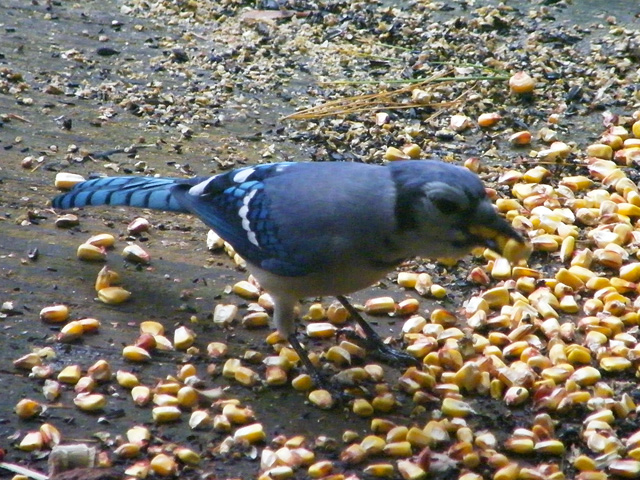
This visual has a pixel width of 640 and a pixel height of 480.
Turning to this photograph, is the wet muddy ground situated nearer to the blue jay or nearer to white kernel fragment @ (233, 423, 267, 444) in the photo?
Answer: white kernel fragment @ (233, 423, 267, 444)

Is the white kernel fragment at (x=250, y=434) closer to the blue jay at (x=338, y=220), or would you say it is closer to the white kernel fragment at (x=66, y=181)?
the blue jay at (x=338, y=220)

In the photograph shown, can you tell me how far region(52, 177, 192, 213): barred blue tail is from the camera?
12.0 feet

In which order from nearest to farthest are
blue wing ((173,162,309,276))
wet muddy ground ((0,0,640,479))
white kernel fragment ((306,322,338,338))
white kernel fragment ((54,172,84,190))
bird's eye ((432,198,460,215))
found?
bird's eye ((432,198,460,215)) < wet muddy ground ((0,0,640,479)) < blue wing ((173,162,309,276)) < white kernel fragment ((306,322,338,338)) < white kernel fragment ((54,172,84,190))

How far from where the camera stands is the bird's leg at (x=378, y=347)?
10.8 feet

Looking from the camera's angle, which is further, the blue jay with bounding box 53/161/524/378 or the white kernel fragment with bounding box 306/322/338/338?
the white kernel fragment with bounding box 306/322/338/338

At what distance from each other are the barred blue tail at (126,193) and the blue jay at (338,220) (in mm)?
115

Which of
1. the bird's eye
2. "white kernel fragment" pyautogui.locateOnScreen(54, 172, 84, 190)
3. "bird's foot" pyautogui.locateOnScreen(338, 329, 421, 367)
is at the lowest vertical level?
"bird's foot" pyautogui.locateOnScreen(338, 329, 421, 367)

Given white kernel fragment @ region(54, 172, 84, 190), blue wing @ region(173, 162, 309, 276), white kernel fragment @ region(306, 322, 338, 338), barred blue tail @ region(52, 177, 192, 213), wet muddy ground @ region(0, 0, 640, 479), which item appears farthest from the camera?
white kernel fragment @ region(54, 172, 84, 190)

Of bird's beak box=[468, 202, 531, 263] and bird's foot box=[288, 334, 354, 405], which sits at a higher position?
bird's beak box=[468, 202, 531, 263]

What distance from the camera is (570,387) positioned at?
3.12 m

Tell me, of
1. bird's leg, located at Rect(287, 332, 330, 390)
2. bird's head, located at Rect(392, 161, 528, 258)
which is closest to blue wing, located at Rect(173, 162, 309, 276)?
bird's leg, located at Rect(287, 332, 330, 390)

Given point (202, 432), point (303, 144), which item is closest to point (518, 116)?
point (303, 144)

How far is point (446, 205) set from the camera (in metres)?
2.89

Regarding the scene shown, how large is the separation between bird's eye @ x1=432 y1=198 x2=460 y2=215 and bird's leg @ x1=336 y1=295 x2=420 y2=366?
0.62m
